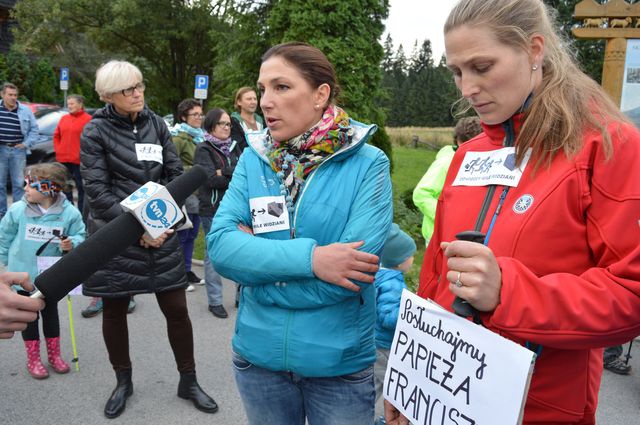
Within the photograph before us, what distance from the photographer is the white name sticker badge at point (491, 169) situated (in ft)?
4.78

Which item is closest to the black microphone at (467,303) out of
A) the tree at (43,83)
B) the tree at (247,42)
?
the tree at (247,42)

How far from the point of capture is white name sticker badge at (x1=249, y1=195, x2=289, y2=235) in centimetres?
204

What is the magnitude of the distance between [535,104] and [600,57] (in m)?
21.3

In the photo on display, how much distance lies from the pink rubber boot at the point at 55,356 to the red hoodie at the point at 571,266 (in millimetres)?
3743

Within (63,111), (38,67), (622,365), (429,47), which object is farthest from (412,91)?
(622,365)

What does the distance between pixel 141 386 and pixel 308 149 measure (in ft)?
8.96

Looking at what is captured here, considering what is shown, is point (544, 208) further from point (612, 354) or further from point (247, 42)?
point (247, 42)

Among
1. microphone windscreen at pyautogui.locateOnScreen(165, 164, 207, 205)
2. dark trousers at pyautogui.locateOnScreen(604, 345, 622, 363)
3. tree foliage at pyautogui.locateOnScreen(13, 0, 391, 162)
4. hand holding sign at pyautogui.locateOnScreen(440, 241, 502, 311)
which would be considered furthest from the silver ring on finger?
tree foliage at pyautogui.locateOnScreen(13, 0, 391, 162)

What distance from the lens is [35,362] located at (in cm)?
399

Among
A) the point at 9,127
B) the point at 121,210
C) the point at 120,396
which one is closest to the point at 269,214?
the point at 121,210

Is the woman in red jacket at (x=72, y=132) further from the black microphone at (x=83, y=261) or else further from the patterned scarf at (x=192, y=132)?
the black microphone at (x=83, y=261)

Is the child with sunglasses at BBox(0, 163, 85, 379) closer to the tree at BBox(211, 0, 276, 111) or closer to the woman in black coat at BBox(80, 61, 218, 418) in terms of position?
the woman in black coat at BBox(80, 61, 218, 418)

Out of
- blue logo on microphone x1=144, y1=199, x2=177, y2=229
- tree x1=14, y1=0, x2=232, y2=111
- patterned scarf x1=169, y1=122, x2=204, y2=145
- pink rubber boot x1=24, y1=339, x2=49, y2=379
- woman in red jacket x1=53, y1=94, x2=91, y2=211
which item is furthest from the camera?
tree x1=14, y1=0, x2=232, y2=111

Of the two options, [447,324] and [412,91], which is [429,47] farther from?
[447,324]
